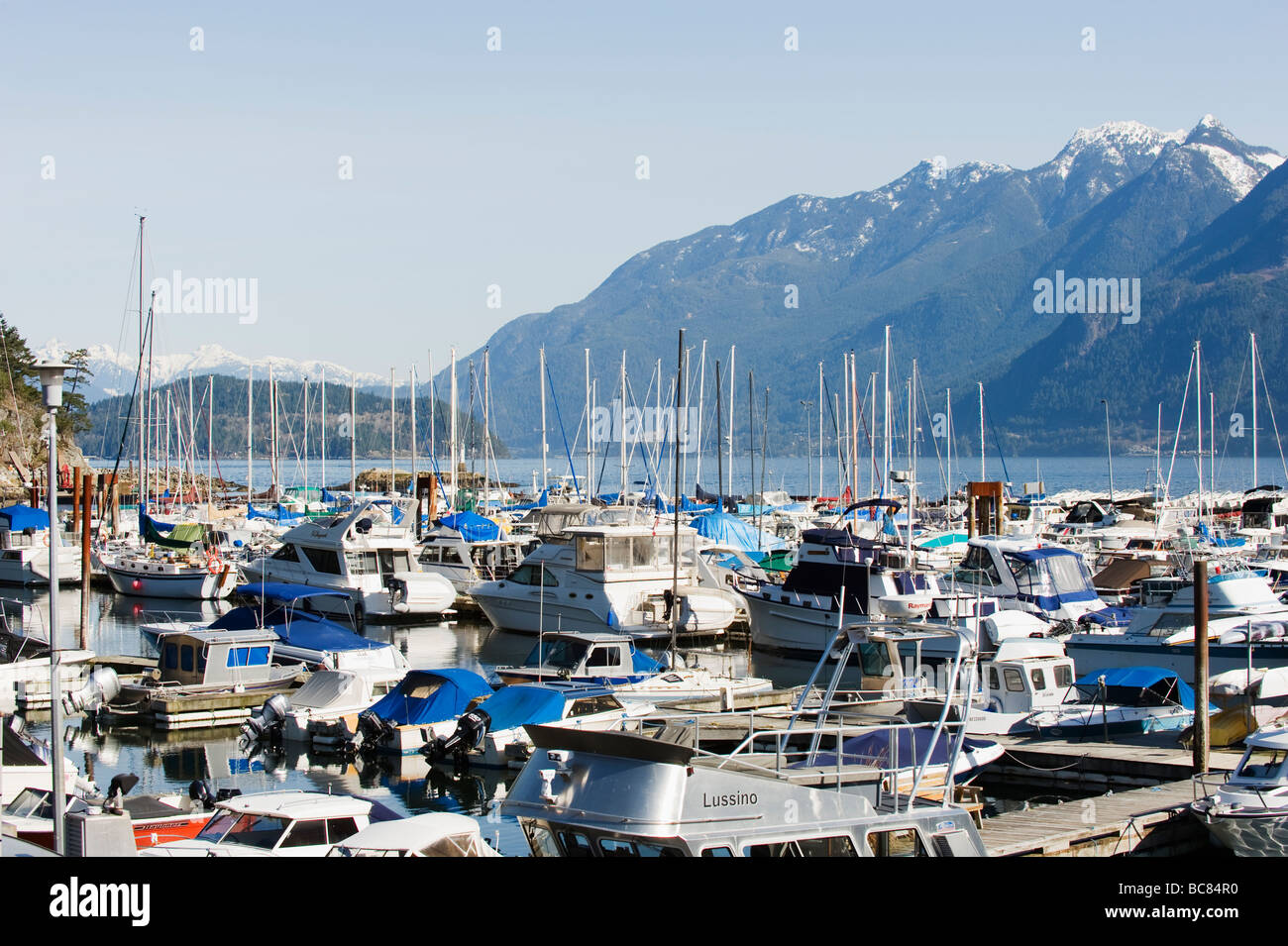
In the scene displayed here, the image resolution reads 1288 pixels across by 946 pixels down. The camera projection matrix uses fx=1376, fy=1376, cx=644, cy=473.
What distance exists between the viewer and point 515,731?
82.0 feet

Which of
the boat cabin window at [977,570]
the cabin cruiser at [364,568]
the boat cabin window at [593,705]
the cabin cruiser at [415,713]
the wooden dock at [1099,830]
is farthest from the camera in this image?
the cabin cruiser at [364,568]

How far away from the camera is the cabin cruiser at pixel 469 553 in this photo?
51969 mm

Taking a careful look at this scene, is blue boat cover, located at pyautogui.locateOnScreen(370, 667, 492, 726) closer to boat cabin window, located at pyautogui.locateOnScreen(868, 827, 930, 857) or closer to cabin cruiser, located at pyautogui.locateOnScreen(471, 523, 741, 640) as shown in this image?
boat cabin window, located at pyautogui.locateOnScreen(868, 827, 930, 857)

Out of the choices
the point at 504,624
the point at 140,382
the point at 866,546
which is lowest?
the point at 504,624

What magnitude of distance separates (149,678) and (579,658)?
32.0ft

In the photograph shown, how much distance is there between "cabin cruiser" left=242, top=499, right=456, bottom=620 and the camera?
47.0m

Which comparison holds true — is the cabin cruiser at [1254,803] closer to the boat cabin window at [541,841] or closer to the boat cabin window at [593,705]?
the boat cabin window at [541,841]

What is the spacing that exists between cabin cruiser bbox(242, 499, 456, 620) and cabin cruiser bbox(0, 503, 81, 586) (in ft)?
37.8

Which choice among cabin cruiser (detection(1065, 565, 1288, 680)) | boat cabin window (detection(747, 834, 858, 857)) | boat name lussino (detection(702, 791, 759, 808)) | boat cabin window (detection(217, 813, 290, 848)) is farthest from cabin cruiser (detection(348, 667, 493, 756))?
cabin cruiser (detection(1065, 565, 1288, 680))

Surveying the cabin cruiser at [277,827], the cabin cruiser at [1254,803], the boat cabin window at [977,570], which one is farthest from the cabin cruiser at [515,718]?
the boat cabin window at [977,570]

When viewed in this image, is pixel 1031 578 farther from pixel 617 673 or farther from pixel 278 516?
pixel 278 516

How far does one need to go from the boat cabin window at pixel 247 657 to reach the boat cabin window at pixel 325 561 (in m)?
17.1
